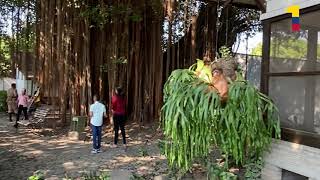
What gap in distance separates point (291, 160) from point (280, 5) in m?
2.07

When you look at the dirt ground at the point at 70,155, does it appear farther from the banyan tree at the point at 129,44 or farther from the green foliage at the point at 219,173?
the green foliage at the point at 219,173

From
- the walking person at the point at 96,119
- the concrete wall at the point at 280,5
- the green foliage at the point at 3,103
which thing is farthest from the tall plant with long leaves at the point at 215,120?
the green foliage at the point at 3,103

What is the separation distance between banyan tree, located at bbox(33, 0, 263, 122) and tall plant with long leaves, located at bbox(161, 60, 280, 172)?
7.17 m

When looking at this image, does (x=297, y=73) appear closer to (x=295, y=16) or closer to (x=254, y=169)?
(x=295, y=16)

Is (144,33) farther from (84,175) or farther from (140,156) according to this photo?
(84,175)

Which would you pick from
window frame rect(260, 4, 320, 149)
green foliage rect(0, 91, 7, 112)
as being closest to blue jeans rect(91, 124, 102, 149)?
window frame rect(260, 4, 320, 149)

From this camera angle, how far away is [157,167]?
27.3 feet

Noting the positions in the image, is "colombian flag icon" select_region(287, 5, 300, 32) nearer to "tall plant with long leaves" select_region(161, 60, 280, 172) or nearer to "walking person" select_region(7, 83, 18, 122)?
"tall plant with long leaves" select_region(161, 60, 280, 172)

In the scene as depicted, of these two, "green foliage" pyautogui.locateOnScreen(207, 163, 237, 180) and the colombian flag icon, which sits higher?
the colombian flag icon

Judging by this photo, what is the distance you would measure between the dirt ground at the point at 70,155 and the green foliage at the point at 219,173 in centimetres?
161

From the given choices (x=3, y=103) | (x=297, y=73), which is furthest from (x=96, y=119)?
(x=3, y=103)

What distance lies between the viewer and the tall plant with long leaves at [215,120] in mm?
5590

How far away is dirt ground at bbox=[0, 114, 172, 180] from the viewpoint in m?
8.20

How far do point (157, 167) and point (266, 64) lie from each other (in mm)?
3045
